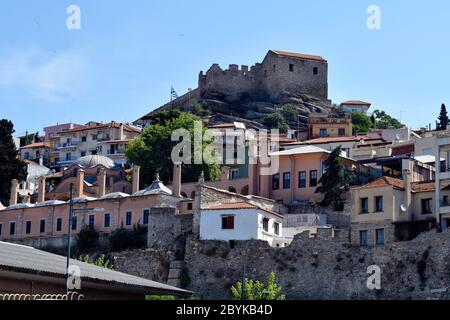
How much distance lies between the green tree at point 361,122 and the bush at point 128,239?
5617 centimetres

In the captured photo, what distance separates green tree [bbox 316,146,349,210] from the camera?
7619 centimetres

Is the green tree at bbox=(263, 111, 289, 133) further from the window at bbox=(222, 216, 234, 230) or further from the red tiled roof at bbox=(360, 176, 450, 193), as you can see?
the red tiled roof at bbox=(360, 176, 450, 193)

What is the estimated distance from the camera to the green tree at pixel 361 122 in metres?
128

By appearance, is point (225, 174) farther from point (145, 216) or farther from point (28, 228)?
point (28, 228)

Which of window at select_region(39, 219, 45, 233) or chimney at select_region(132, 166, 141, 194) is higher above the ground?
chimney at select_region(132, 166, 141, 194)

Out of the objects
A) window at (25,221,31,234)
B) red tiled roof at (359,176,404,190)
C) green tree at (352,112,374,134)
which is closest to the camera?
red tiled roof at (359,176,404,190)

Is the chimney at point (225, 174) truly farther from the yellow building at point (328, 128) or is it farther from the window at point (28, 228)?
the yellow building at point (328, 128)

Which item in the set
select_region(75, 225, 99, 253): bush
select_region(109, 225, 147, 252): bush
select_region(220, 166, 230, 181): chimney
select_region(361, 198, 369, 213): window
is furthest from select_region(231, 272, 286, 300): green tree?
select_region(220, 166, 230, 181): chimney

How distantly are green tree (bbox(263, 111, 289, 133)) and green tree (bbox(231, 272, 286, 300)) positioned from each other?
6176 cm

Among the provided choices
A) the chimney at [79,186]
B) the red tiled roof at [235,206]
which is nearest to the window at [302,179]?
the red tiled roof at [235,206]

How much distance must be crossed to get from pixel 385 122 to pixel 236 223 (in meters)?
75.1

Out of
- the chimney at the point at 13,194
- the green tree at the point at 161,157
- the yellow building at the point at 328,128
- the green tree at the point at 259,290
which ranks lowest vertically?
the green tree at the point at 259,290

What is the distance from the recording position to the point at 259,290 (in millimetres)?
62406
